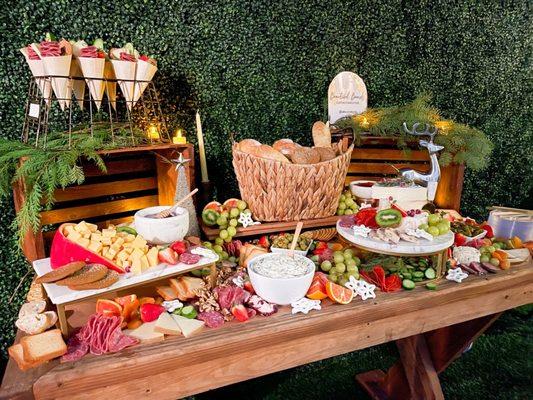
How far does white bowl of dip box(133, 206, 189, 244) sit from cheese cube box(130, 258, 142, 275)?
0.45ft

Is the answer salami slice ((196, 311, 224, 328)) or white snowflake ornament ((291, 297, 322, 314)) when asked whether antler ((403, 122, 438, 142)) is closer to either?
white snowflake ornament ((291, 297, 322, 314))

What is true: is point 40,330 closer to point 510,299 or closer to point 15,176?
point 15,176

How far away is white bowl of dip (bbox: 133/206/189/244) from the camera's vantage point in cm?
140

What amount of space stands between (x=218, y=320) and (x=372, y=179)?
4.40 feet

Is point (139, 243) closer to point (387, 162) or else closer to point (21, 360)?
point (21, 360)

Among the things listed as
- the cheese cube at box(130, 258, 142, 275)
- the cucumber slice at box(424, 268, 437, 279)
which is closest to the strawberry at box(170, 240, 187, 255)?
the cheese cube at box(130, 258, 142, 275)

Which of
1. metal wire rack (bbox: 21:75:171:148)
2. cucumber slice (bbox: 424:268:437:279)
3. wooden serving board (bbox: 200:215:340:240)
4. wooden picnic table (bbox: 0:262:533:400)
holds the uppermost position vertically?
metal wire rack (bbox: 21:75:171:148)

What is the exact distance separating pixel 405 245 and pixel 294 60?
52.5 inches

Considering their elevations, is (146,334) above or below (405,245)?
below

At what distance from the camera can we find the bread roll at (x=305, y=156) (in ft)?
5.59

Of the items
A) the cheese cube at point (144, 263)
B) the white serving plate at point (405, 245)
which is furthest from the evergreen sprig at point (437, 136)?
the cheese cube at point (144, 263)

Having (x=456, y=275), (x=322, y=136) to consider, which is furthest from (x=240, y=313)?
(x=322, y=136)

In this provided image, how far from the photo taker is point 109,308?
3.94ft

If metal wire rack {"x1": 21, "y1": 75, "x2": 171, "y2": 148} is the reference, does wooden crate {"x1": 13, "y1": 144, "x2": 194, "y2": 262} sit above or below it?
below
